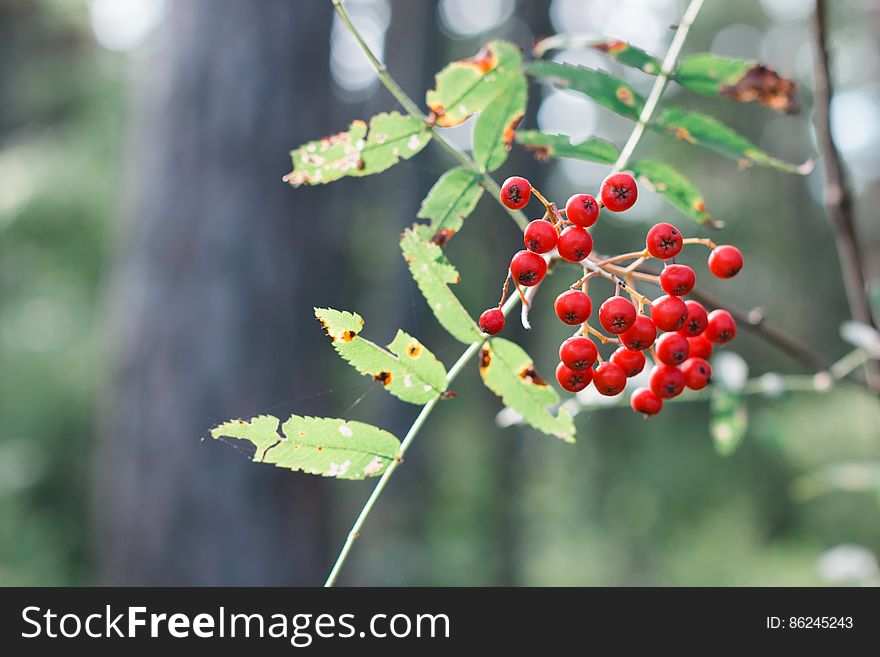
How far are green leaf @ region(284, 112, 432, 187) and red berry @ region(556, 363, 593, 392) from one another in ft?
1.03

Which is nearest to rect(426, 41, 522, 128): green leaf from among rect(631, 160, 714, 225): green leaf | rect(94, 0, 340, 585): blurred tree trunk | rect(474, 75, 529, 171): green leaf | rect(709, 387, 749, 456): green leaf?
rect(474, 75, 529, 171): green leaf

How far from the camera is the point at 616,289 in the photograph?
79 centimetres

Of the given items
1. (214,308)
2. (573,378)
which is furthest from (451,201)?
(214,308)

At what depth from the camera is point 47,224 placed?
7629 mm

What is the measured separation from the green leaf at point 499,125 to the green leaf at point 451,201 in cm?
3

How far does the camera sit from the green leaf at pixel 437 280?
31.4 inches

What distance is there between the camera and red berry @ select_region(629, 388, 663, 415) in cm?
89

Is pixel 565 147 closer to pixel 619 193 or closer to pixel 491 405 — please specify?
pixel 619 193

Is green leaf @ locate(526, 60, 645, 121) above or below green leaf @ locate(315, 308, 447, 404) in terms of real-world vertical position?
above

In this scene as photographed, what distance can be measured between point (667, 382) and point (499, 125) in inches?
14.6

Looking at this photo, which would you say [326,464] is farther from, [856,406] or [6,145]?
[6,145]

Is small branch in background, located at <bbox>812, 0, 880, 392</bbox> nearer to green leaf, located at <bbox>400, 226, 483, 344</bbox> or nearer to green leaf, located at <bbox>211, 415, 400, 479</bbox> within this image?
green leaf, located at <bbox>400, 226, 483, 344</bbox>

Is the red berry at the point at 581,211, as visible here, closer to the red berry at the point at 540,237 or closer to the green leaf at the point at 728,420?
the red berry at the point at 540,237
